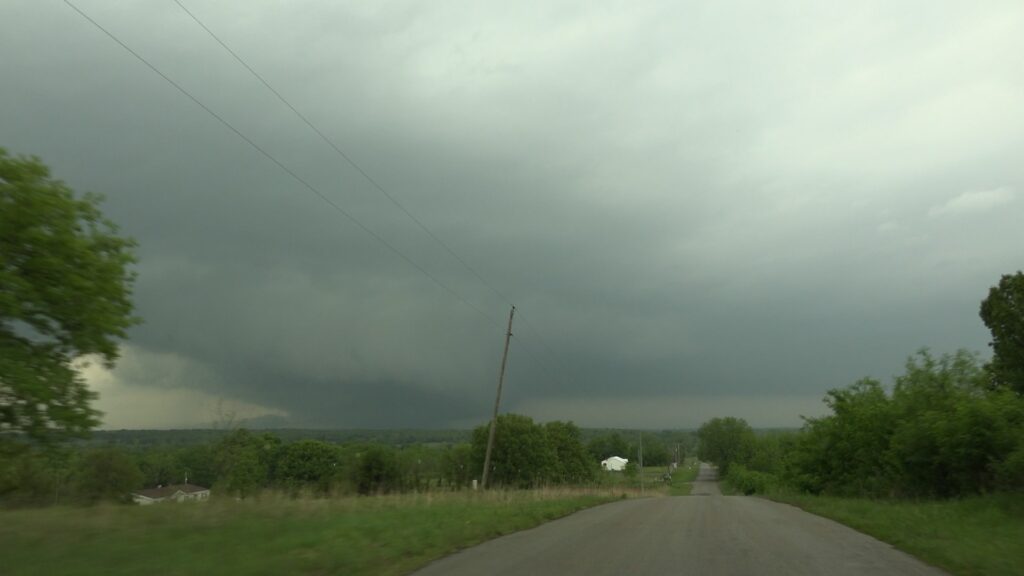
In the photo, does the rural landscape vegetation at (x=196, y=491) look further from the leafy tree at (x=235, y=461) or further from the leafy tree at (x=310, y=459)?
the leafy tree at (x=310, y=459)

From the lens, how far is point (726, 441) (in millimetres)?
182375

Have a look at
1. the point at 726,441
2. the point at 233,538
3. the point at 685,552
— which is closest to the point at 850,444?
the point at 685,552

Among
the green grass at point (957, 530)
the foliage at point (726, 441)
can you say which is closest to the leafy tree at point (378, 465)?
the green grass at point (957, 530)

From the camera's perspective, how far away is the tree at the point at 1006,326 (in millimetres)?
44844

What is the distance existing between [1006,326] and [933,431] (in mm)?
22763

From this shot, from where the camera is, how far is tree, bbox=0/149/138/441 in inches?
613

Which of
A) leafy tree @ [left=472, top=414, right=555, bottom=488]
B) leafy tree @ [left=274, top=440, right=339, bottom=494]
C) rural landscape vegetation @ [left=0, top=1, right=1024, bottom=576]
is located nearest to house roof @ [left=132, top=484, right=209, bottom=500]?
rural landscape vegetation @ [left=0, top=1, right=1024, bottom=576]

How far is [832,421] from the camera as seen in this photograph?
4675 cm

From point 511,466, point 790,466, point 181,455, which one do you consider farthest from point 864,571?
point 511,466

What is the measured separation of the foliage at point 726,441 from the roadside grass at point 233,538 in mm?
167753

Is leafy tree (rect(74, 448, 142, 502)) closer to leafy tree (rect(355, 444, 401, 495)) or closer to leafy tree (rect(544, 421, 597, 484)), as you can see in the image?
leafy tree (rect(355, 444, 401, 495))

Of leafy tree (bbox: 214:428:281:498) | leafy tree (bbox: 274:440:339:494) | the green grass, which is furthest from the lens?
leafy tree (bbox: 274:440:339:494)

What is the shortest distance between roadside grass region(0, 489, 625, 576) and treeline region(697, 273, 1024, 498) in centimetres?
1863

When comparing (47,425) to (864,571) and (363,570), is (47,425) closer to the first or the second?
(363,570)
